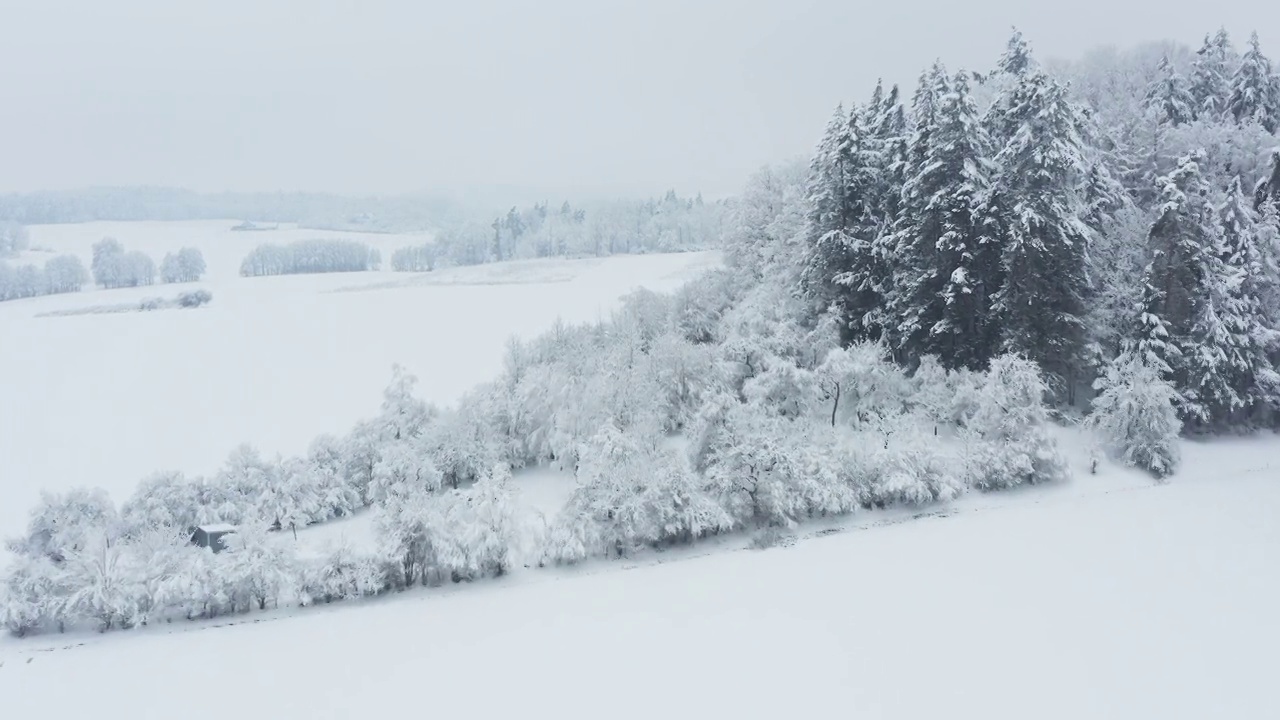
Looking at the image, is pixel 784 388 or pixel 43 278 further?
pixel 43 278

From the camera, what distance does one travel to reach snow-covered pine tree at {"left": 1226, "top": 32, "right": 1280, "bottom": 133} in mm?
33188

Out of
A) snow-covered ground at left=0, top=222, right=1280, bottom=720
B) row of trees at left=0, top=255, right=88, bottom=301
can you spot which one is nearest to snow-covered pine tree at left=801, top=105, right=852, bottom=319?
snow-covered ground at left=0, top=222, right=1280, bottom=720

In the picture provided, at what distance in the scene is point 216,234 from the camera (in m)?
82.6

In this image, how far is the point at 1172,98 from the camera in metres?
33.4

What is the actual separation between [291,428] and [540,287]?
2566cm

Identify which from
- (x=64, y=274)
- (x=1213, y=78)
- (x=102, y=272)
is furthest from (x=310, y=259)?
(x=1213, y=78)

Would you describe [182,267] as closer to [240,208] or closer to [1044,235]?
[240,208]

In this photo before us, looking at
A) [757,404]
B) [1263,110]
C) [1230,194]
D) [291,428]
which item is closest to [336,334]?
[291,428]

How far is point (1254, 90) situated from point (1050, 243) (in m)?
19.1

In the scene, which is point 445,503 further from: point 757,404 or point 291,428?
point 291,428

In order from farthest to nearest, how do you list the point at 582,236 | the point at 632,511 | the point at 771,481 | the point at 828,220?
the point at 582,236
the point at 828,220
the point at 771,481
the point at 632,511

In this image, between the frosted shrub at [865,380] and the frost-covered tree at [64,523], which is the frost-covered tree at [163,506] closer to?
the frost-covered tree at [64,523]

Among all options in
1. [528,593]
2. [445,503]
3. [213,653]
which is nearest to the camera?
[213,653]

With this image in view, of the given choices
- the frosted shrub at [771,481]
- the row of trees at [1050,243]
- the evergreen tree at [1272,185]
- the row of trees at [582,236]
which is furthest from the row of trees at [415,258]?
the evergreen tree at [1272,185]
